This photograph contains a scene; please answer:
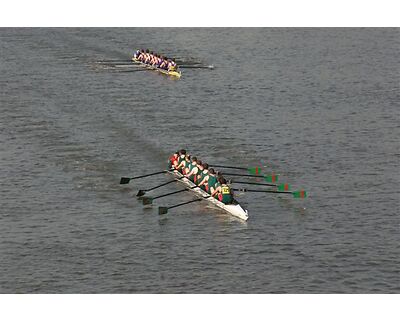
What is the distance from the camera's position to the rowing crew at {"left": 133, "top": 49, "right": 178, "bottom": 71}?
12711 cm

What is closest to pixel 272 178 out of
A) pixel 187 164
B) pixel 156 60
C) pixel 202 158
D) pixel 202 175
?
pixel 202 175

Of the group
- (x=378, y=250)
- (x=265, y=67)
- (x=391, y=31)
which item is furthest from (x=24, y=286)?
(x=391, y=31)

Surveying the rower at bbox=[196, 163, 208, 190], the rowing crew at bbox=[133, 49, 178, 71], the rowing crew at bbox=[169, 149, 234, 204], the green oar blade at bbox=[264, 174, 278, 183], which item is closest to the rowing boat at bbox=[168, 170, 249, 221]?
the rowing crew at bbox=[169, 149, 234, 204]

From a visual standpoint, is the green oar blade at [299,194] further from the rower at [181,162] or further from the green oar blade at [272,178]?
the rower at [181,162]

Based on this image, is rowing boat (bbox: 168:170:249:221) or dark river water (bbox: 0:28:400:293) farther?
rowing boat (bbox: 168:170:249:221)

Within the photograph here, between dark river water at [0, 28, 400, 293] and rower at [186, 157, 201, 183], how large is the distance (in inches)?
62.4

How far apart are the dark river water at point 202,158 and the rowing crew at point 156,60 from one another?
1.49m

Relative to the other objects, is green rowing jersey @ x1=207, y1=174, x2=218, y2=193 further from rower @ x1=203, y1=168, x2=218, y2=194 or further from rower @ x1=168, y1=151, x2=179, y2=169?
rower @ x1=168, y1=151, x2=179, y2=169

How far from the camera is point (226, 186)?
235 feet

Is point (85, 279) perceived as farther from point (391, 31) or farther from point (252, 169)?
point (391, 31)

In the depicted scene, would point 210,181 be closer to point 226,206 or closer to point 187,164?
point 226,206

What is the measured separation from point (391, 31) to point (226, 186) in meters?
119

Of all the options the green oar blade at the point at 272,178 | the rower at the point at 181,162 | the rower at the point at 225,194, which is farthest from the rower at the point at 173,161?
the rower at the point at 225,194

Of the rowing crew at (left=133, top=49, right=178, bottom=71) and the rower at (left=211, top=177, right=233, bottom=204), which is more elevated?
the rowing crew at (left=133, top=49, right=178, bottom=71)
